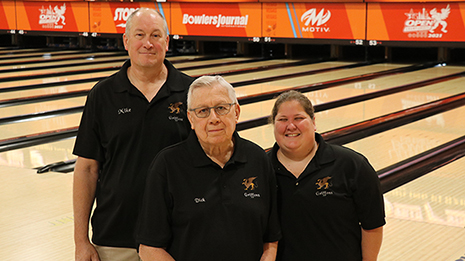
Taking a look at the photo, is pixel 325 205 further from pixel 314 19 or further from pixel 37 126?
pixel 314 19

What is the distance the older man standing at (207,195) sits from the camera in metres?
1.75

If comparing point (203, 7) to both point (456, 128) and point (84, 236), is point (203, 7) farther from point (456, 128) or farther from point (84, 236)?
point (84, 236)

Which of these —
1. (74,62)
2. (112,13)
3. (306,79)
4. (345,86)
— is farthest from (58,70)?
(345,86)

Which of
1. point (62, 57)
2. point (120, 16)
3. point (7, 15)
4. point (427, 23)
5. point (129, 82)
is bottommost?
point (62, 57)

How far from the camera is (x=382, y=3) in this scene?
9.90m

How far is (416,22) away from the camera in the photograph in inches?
381

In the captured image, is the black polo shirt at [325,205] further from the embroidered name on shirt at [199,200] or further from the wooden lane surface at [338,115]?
the wooden lane surface at [338,115]

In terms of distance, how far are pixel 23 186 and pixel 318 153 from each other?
245 centimetres

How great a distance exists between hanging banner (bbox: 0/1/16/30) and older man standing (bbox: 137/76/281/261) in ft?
44.5

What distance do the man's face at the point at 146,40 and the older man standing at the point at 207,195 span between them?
278mm

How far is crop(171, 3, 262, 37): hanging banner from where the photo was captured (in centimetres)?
1120

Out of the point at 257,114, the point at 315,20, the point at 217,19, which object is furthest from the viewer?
the point at 217,19

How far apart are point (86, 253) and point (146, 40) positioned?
0.77 metres

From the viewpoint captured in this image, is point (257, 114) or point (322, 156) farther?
point (257, 114)
